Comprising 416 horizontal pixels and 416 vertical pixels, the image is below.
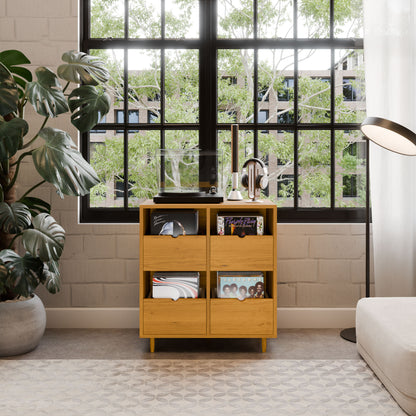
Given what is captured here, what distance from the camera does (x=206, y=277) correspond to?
8.20 ft

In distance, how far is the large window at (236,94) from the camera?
118 inches

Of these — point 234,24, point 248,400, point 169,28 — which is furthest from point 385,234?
point 169,28

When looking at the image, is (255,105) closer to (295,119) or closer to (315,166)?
(295,119)

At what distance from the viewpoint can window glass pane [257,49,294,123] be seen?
303 cm

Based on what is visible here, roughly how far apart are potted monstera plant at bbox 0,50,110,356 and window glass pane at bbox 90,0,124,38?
2.09 ft

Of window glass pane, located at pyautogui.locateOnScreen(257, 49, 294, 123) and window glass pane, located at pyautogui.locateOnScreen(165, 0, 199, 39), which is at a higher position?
window glass pane, located at pyautogui.locateOnScreen(165, 0, 199, 39)

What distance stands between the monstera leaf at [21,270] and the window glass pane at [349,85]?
197cm

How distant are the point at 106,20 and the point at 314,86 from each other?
4.42ft

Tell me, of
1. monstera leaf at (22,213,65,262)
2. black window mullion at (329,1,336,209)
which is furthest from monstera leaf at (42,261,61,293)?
black window mullion at (329,1,336,209)

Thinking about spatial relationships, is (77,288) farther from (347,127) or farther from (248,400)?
(347,127)

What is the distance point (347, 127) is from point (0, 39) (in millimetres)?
2147

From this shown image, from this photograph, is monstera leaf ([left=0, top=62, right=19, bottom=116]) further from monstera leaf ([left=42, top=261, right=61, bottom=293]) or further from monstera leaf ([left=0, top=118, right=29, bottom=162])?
monstera leaf ([left=42, top=261, right=61, bottom=293])

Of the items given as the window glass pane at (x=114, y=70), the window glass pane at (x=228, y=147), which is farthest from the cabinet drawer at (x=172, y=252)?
the window glass pane at (x=114, y=70)

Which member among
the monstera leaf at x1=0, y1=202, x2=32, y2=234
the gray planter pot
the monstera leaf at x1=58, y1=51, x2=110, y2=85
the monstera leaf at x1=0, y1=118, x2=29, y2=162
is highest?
the monstera leaf at x1=58, y1=51, x2=110, y2=85
